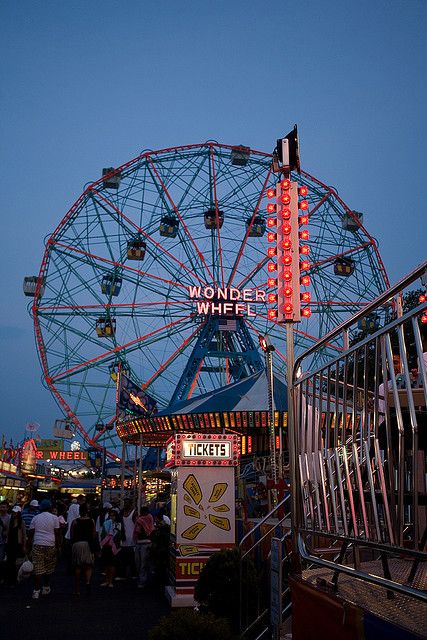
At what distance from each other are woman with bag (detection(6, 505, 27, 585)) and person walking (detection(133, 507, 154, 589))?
2.24 m

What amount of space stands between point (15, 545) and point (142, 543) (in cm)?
246

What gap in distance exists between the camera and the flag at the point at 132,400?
21.4m

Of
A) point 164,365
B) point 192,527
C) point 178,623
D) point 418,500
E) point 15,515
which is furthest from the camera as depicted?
point 164,365

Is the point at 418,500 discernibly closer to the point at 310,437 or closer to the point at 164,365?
the point at 310,437

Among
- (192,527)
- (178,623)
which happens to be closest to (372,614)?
(178,623)

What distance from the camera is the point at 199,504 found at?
10719 millimetres

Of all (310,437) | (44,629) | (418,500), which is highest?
(310,437)

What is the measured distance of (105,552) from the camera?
13.9m

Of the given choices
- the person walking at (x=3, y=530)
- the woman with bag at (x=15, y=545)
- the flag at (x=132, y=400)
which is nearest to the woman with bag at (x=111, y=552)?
the woman with bag at (x=15, y=545)

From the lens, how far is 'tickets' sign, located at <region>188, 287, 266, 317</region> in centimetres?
2950

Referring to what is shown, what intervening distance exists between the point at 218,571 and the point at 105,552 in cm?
649

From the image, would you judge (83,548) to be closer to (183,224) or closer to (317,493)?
(317,493)

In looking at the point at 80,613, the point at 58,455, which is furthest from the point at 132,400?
the point at 58,455

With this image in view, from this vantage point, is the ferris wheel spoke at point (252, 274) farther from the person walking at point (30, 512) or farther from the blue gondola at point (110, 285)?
the person walking at point (30, 512)
